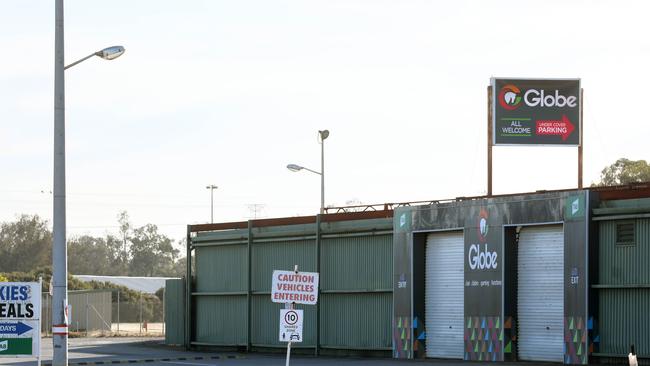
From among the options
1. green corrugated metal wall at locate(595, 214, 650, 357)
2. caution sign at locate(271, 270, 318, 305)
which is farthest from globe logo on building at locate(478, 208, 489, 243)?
caution sign at locate(271, 270, 318, 305)

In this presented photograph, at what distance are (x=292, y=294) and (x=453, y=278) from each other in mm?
15959

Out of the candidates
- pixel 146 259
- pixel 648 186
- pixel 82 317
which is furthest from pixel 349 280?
pixel 146 259

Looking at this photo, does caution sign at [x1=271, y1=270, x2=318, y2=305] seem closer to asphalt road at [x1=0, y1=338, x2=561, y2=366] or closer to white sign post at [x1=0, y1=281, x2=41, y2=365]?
white sign post at [x1=0, y1=281, x2=41, y2=365]

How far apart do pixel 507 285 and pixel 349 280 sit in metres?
7.59

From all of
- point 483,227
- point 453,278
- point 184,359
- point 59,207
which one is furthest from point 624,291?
point 59,207

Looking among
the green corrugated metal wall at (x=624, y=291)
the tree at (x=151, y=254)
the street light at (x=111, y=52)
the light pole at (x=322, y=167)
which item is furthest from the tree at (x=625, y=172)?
the tree at (x=151, y=254)

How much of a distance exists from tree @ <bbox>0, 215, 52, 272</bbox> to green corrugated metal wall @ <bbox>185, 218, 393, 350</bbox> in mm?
86330

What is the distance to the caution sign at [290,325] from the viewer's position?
73.3 ft

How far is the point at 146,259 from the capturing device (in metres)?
176

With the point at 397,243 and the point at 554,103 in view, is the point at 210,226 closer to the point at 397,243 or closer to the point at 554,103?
the point at 397,243

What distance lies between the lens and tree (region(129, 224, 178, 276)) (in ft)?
578

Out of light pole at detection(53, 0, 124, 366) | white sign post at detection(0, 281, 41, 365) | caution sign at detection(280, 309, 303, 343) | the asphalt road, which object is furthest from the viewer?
the asphalt road

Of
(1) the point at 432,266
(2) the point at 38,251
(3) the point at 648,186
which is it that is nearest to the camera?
(3) the point at 648,186

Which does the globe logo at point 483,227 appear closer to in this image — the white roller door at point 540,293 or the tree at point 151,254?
the white roller door at point 540,293
